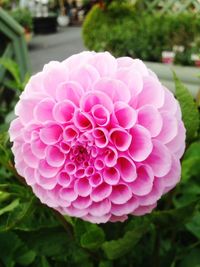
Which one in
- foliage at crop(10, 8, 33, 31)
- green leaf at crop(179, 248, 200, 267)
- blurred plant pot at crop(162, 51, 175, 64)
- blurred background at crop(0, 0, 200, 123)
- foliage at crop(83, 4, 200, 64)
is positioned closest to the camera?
green leaf at crop(179, 248, 200, 267)

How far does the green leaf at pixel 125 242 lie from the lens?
0.41m

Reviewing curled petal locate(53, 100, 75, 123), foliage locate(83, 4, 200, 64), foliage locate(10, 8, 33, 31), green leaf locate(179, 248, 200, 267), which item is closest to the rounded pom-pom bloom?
curled petal locate(53, 100, 75, 123)

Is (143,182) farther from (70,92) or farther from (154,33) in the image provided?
(154,33)

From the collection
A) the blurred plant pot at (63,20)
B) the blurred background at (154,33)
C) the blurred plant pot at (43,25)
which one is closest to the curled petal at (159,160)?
the blurred background at (154,33)

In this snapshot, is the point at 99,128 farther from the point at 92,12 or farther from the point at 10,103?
the point at 92,12

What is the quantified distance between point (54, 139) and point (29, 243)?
0.12m

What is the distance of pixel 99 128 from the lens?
1.34ft

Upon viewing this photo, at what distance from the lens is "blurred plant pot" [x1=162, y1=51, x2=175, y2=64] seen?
8.86 feet

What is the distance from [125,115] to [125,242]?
10 centimetres

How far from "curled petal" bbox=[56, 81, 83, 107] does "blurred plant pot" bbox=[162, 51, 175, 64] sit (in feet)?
7.64

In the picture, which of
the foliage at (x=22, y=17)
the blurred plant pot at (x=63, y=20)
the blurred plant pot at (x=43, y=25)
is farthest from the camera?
the blurred plant pot at (x=63, y=20)

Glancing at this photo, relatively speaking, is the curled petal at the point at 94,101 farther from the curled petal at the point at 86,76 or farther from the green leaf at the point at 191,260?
the green leaf at the point at 191,260

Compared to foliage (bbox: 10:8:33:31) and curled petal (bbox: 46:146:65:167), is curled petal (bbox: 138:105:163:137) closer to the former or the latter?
curled petal (bbox: 46:146:65:167)

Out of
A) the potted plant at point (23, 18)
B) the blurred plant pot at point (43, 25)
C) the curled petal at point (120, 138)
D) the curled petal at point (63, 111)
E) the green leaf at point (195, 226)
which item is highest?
the curled petal at point (63, 111)
